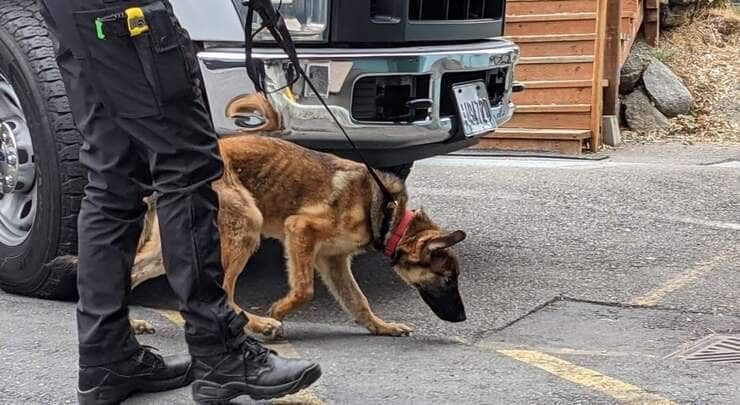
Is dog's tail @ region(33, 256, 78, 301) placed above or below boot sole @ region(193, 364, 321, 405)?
below

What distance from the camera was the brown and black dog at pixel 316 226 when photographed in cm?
405

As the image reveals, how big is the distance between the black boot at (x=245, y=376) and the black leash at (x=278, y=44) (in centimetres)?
107

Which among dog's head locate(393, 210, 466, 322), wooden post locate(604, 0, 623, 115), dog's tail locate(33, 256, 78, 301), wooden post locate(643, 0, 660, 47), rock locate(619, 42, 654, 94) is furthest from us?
wooden post locate(643, 0, 660, 47)

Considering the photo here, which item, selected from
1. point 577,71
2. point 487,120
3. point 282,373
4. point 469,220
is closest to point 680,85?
point 577,71

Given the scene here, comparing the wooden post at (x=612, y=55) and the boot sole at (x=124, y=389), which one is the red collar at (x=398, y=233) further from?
the wooden post at (x=612, y=55)

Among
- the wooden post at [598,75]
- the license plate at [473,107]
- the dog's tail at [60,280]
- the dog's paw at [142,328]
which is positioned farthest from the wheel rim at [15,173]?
the wooden post at [598,75]

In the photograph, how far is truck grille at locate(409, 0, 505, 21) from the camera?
4277 millimetres

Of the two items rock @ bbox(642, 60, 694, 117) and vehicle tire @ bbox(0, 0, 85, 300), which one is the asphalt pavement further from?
rock @ bbox(642, 60, 694, 117)

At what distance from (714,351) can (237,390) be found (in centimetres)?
199

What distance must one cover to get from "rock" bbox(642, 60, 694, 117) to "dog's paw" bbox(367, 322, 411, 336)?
25.0ft

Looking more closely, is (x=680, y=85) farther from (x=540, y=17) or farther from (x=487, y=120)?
(x=487, y=120)

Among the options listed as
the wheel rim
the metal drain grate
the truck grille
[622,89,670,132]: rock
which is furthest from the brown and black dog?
[622,89,670,132]: rock

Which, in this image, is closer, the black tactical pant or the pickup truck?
the black tactical pant

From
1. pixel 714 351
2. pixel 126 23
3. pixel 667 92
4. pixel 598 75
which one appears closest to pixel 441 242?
pixel 714 351
